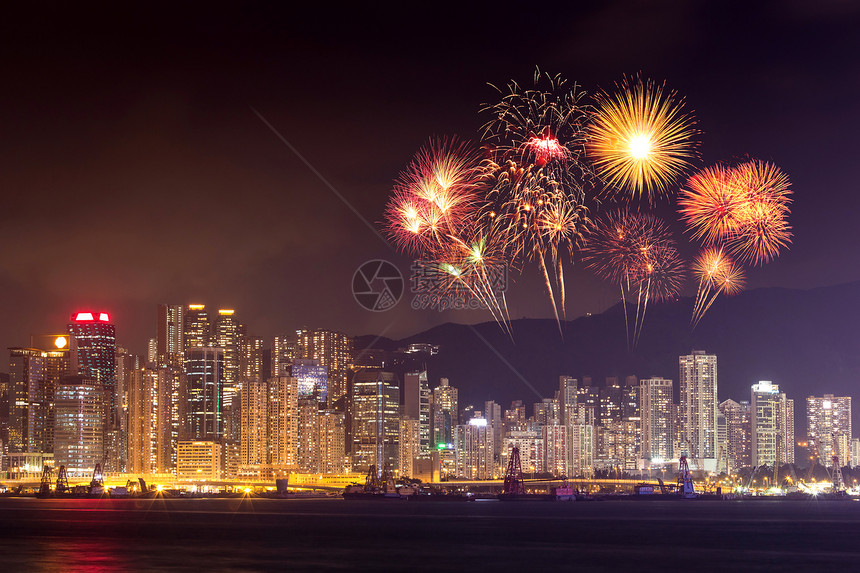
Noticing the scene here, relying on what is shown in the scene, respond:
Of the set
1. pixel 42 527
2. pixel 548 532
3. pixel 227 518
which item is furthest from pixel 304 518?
pixel 548 532

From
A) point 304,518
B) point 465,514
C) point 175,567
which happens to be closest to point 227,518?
point 304,518

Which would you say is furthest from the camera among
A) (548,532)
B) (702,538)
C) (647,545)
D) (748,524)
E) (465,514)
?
(465,514)

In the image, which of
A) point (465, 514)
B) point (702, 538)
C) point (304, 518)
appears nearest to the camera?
→ point (702, 538)

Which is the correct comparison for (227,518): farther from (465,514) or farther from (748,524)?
(748,524)

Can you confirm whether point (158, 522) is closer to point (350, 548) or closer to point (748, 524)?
point (350, 548)

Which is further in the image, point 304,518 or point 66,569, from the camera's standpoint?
point 304,518

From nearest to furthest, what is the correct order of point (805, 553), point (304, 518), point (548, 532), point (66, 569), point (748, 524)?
point (66, 569) < point (805, 553) < point (548, 532) < point (748, 524) < point (304, 518)
